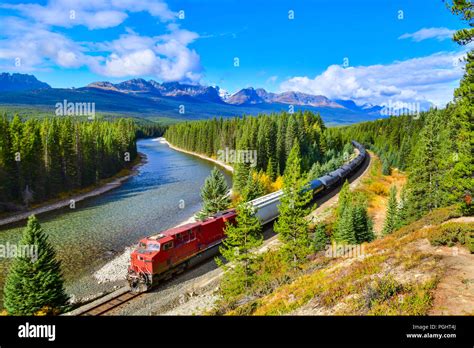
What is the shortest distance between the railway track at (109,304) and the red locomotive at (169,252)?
2.50 feet

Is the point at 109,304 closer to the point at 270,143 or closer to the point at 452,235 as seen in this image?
the point at 452,235

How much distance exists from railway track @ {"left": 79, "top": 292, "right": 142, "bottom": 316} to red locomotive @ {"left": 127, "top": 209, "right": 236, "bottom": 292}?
76cm

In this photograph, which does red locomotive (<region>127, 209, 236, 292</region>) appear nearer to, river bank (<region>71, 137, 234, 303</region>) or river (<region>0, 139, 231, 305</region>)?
river bank (<region>71, 137, 234, 303</region>)

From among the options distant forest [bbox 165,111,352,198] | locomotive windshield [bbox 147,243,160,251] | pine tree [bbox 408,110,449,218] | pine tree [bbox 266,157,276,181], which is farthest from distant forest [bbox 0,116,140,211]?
pine tree [bbox 408,110,449,218]

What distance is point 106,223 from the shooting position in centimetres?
4853

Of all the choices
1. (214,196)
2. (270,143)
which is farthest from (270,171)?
(214,196)

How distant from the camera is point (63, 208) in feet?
192

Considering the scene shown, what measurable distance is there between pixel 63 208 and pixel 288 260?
158ft

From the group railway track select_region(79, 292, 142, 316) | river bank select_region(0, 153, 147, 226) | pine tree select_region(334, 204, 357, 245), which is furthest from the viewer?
river bank select_region(0, 153, 147, 226)

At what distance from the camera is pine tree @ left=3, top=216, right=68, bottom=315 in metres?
21.5

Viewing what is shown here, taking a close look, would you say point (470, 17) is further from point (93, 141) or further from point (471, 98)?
point (93, 141)

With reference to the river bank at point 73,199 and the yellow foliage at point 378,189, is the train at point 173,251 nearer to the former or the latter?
the yellow foliage at point 378,189

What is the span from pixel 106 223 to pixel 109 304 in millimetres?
27013
